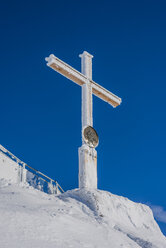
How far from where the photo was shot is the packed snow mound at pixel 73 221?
7.00 m

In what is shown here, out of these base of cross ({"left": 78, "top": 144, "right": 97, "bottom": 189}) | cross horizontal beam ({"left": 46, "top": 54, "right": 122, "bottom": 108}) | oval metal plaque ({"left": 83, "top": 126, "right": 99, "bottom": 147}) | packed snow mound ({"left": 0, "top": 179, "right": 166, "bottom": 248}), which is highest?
cross horizontal beam ({"left": 46, "top": 54, "right": 122, "bottom": 108})

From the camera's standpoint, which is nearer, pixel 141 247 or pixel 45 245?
pixel 45 245

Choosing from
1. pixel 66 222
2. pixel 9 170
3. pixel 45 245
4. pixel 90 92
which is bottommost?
pixel 45 245

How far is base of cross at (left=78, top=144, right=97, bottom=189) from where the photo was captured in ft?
40.1

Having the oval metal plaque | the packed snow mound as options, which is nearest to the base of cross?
the oval metal plaque

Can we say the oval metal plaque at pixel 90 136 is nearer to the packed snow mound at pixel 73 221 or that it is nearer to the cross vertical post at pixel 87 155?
the cross vertical post at pixel 87 155

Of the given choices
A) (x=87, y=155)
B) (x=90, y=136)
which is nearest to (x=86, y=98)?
(x=90, y=136)

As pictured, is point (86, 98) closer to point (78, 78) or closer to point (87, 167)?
point (78, 78)

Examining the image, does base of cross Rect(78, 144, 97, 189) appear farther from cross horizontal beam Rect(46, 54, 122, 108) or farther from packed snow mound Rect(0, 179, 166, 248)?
cross horizontal beam Rect(46, 54, 122, 108)

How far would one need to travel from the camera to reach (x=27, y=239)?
673 centimetres

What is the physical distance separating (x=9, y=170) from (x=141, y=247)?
661 cm

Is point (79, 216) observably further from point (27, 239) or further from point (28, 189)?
point (27, 239)

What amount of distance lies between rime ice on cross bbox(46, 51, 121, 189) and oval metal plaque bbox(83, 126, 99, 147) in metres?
0.14

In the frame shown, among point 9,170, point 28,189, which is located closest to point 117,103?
point 9,170
